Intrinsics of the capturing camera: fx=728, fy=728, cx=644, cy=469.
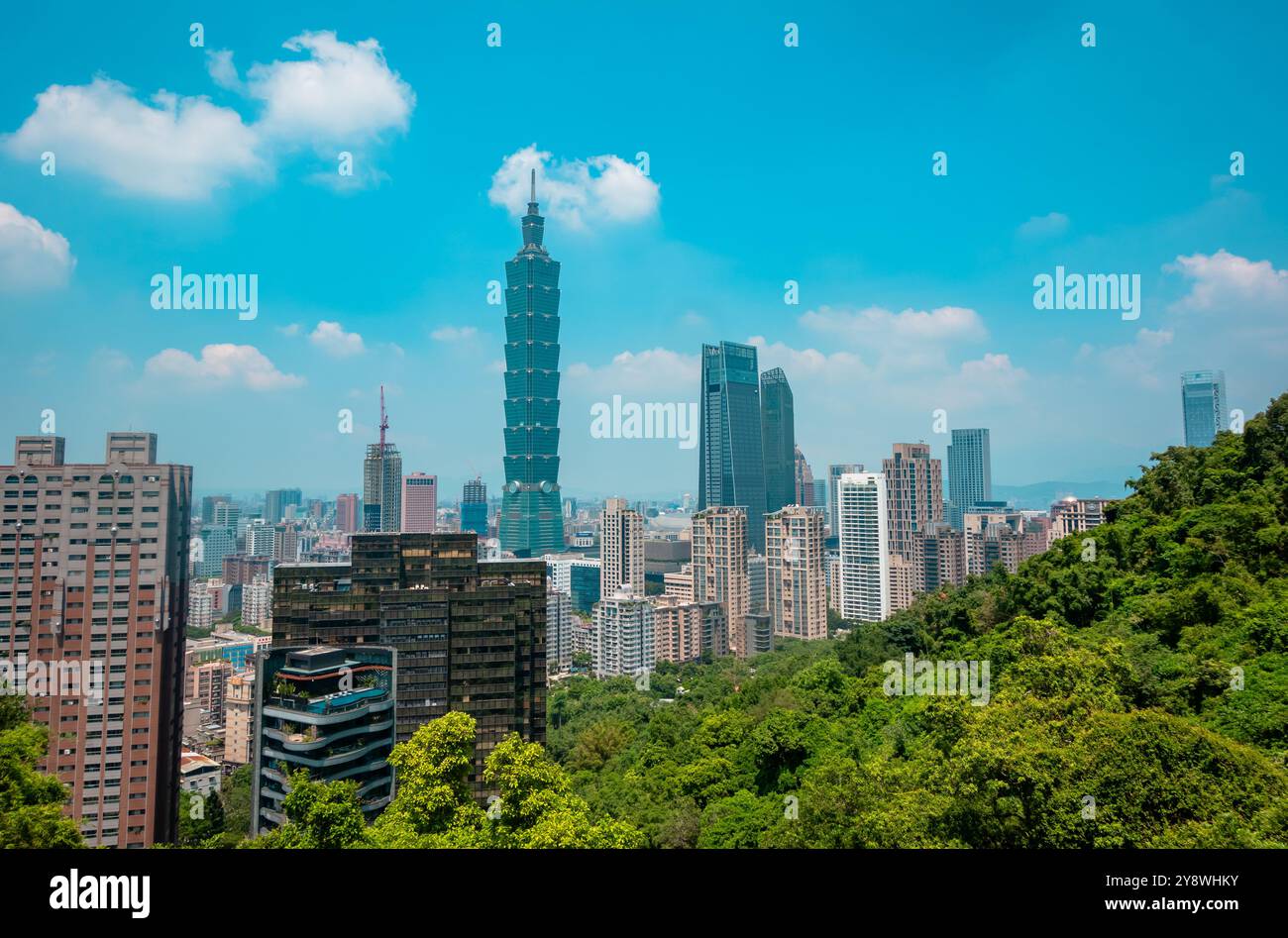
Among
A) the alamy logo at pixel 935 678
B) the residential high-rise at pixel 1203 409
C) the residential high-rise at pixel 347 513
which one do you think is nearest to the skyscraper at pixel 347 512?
the residential high-rise at pixel 347 513

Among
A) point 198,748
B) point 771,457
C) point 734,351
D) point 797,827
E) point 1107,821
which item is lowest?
point 198,748

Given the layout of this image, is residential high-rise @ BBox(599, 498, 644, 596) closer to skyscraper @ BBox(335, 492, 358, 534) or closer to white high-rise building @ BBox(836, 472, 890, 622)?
white high-rise building @ BBox(836, 472, 890, 622)

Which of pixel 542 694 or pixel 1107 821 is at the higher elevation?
pixel 1107 821

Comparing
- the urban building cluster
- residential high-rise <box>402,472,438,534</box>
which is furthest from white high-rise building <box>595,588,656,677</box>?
residential high-rise <box>402,472,438,534</box>

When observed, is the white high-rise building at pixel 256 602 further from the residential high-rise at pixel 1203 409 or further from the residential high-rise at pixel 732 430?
Result: the residential high-rise at pixel 1203 409
